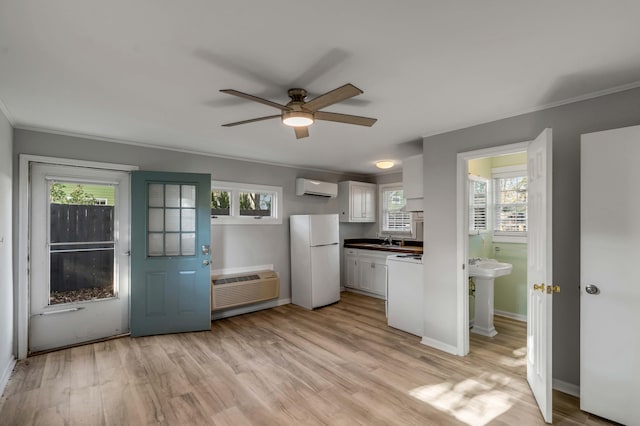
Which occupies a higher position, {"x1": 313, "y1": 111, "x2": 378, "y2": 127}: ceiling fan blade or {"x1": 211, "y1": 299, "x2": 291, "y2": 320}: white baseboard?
{"x1": 313, "y1": 111, "x2": 378, "y2": 127}: ceiling fan blade

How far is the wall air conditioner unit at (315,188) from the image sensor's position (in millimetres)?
5211

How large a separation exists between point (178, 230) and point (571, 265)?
414cm

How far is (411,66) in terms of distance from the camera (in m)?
1.91

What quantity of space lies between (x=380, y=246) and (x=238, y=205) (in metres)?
2.64

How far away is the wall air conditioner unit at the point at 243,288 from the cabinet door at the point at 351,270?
169 centimetres

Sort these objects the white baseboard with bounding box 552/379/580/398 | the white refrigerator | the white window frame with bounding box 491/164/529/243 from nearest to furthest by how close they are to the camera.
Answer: the white baseboard with bounding box 552/379/580/398, the white window frame with bounding box 491/164/529/243, the white refrigerator

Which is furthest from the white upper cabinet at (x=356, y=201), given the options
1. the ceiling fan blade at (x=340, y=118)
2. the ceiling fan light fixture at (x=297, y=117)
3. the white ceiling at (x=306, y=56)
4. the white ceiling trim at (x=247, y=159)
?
the ceiling fan light fixture at (x=297, y=117)

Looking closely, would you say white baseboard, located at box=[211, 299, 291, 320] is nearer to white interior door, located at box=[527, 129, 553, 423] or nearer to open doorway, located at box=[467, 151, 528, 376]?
open doorway, located at box=[467, 151, 528, 376]

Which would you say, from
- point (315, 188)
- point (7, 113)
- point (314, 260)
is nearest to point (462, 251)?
point (314, 260)

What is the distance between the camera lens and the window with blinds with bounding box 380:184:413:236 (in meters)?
5.91

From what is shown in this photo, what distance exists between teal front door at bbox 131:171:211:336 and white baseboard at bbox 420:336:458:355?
2.67 meters

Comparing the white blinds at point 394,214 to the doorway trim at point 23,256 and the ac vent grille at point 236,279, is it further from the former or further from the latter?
the doorway trim at point 23,256

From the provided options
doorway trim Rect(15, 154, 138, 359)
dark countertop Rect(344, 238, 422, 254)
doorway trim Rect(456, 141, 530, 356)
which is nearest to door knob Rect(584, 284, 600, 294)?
doorway trim Rect(456, 141, 530, 356)

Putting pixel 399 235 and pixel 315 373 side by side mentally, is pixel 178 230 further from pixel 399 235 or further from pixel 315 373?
pixel 399 235
